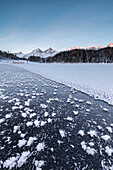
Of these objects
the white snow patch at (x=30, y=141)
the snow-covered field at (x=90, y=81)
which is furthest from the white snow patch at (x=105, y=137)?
the snow-covered field at (x=90, y=81)

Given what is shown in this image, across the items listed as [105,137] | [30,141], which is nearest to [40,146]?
[30,141]

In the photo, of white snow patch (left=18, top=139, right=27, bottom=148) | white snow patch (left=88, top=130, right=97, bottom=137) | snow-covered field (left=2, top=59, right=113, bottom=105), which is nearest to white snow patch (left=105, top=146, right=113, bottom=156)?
white snow patch (left=88, top=130, right=97, bottom=137)

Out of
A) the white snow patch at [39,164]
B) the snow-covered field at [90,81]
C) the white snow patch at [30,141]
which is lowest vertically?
the white snow patch at [39,164]

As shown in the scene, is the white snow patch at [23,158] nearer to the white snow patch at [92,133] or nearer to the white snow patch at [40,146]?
the white snow patch at [40,146]

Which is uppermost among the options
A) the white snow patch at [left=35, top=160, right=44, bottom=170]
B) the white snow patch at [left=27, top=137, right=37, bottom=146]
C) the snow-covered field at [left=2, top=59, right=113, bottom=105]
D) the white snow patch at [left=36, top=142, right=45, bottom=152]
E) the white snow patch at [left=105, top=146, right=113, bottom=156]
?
the snow-covered field at [left=2, top=59, right=113, bottom=105]

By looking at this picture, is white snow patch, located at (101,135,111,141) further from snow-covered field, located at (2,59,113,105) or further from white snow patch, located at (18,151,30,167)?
snow-covered field, located at (2,59,113,105)

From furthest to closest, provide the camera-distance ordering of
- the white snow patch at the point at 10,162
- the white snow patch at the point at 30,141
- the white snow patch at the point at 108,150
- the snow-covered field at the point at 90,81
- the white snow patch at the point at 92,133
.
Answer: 1. the snow-covered field at the point at 90,81
2. the white snow patch at the point at 92,133
3. the white snow patch at the point at 30,141
4. the white snow patch at the point at 108,150
5. the white snow patch at the point at 10,162

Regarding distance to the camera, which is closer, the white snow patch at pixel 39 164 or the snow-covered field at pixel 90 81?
the white snow patch at pixel 39 164

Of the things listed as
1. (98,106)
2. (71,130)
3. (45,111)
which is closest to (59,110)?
(45,111)

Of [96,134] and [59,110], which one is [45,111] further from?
[96,134]

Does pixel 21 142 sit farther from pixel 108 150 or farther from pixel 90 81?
pixel 90 81

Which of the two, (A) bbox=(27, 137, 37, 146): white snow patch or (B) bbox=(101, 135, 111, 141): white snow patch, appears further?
(B) bbox=(101, 135, 111, 141): white snow patch

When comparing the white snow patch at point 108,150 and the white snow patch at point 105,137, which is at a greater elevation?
the white snow patch at point 105,137

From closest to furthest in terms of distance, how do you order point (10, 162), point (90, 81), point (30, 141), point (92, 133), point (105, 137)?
point (10, 162)
point (30, 141)
point (105, 137)
point (92, 133)
point (90, 81)
